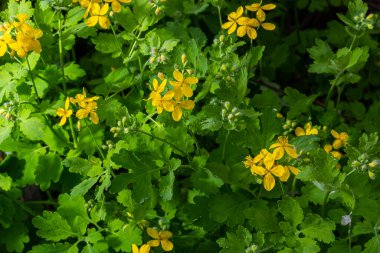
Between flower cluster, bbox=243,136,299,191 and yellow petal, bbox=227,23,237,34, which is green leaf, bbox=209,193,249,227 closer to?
flower cluster, bbox=243,136,299,191

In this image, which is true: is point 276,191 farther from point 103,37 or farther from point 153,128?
point 103,37

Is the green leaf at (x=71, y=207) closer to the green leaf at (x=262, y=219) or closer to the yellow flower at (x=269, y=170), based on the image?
the green leaf at (x=262, y=219)

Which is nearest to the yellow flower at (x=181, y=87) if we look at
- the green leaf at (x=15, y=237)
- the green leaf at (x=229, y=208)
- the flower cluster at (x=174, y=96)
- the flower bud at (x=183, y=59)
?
the flower cluster at (x=174, y=96)

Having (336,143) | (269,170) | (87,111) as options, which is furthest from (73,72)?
(336,143)

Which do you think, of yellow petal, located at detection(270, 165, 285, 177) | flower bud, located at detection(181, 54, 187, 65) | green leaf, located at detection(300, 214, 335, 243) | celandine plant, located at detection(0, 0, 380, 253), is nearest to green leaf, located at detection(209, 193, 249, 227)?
celandine plant, located at detection(0, 0, 380, 253)

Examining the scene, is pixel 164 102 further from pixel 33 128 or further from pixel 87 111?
pixel 33 128

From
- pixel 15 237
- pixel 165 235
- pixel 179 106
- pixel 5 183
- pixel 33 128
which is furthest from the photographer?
pixel 15 237

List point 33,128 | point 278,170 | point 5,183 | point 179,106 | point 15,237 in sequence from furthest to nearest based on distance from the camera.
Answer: point 15,237 < point 5,183 < point 33,128 < point 179,106 < point 278,170

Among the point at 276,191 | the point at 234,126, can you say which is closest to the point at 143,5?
the point at 234,126
